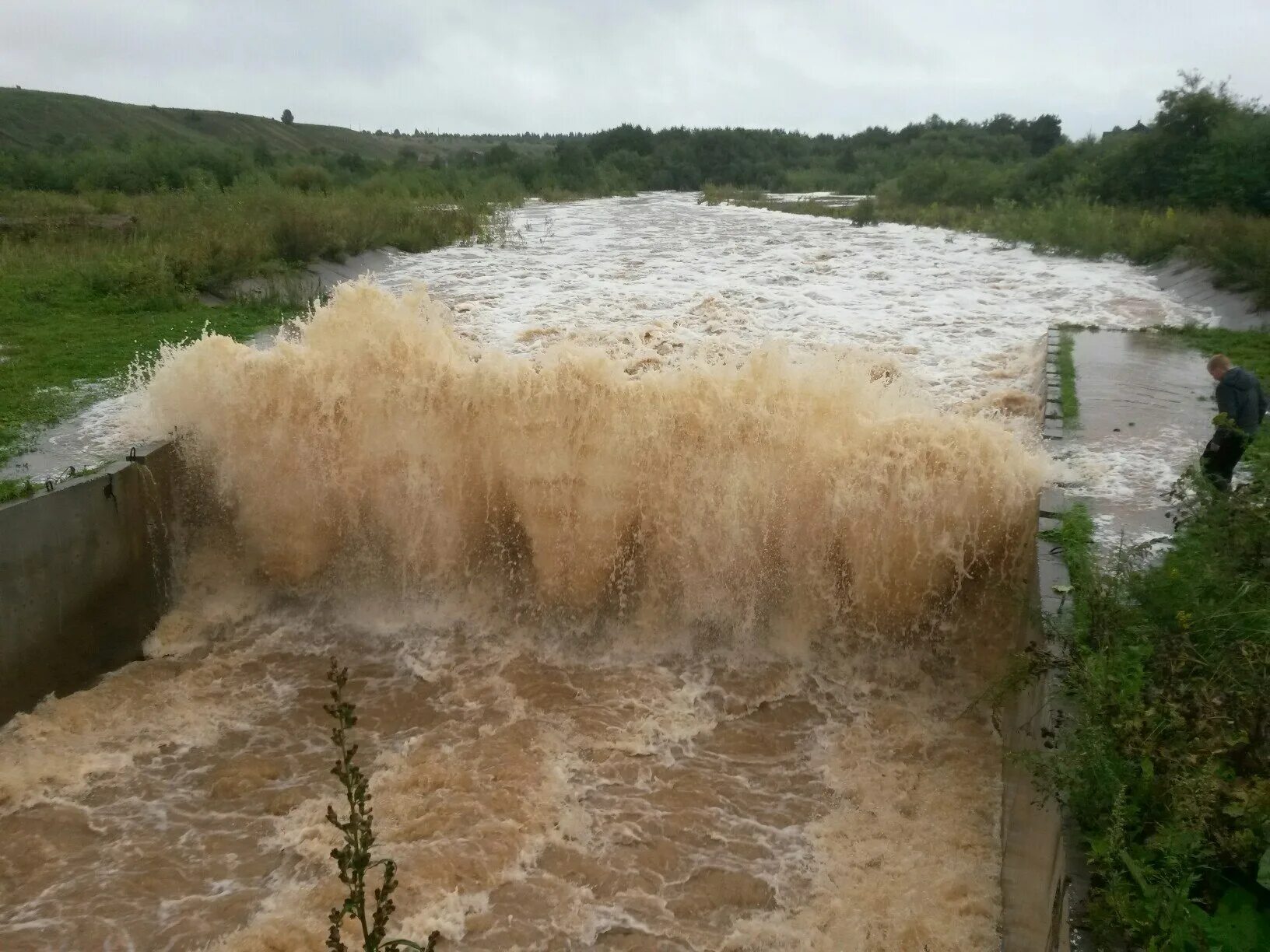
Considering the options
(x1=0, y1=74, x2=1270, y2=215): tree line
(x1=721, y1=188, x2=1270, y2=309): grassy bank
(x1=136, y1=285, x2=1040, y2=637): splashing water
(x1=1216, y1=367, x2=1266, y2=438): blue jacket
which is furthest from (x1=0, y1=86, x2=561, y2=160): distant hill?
(x1=1216, y1=367, x2=1266, y2=438): blue jacket

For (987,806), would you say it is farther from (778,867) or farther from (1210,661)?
(1210,661)

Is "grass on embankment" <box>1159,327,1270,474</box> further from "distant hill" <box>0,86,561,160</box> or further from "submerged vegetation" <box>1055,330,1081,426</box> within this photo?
"distant hill" <box>0,86,561,160</box>

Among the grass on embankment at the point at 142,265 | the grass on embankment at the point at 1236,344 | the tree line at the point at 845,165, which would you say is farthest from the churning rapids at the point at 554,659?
the tree line at the point at 845,165

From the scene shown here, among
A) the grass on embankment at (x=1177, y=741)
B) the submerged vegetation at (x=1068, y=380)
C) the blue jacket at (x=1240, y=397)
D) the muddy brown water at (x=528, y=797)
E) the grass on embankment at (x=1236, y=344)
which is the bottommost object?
the muddy brown water at (x=528, y=797)

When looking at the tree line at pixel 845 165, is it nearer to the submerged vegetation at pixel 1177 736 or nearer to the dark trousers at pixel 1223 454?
the dark trousers at pixel 1223 454

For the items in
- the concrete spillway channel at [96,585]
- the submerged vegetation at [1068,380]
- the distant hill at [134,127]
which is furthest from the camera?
the distant hill at [134,127]

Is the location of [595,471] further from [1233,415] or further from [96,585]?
[1233,415]

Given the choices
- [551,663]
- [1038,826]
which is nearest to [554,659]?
[551,663]

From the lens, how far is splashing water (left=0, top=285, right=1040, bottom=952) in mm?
5832

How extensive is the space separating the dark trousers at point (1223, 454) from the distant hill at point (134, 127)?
47439 millimetres

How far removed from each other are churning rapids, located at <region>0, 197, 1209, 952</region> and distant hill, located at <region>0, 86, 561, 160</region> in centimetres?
4278

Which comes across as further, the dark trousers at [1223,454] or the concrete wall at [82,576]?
the concrete wall at [82,576]

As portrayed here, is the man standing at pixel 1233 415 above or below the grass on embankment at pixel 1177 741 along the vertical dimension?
above

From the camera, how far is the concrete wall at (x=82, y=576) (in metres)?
7.40
